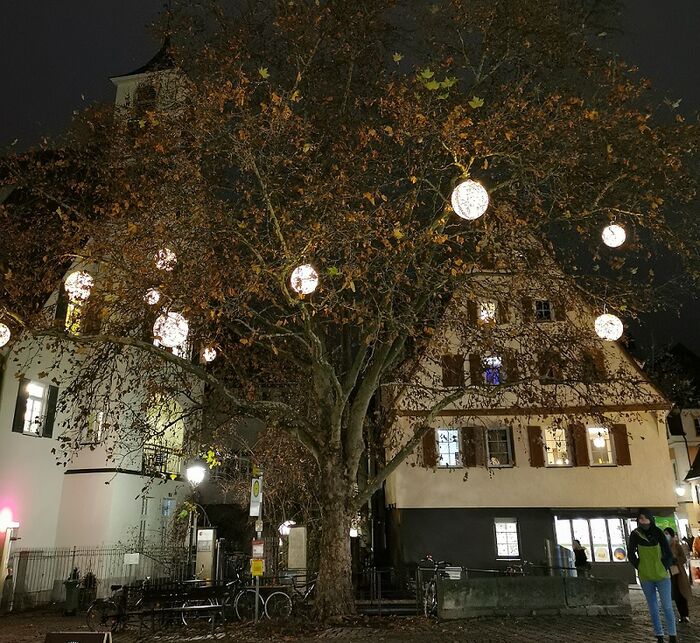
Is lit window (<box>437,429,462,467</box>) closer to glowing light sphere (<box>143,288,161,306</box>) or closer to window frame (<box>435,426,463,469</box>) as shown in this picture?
window frame (<box>435,426,463,469</box>)

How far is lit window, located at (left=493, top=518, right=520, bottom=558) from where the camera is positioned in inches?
987

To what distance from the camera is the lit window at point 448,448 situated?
26.1m

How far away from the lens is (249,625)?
13.9 metres

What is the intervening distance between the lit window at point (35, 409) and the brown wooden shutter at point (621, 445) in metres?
20.8

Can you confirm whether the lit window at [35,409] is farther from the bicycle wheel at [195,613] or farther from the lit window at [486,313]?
the lit window at [486,313]

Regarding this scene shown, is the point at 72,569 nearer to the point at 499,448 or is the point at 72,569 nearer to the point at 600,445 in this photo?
the point at 499,448

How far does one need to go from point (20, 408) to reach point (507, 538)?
59.1ft

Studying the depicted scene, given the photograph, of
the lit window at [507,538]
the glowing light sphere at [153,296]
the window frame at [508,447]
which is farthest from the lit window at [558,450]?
the glowing light sphere at [153,296]

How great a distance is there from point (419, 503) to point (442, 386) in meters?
4.66

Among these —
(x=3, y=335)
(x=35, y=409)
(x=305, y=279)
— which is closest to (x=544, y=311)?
(x=305, y=279)

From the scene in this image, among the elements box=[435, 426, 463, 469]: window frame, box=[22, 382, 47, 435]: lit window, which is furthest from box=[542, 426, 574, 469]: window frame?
box=[22, 382, 47, 435]: lit window

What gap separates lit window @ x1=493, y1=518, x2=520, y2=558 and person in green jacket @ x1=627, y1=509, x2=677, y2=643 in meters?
16.3

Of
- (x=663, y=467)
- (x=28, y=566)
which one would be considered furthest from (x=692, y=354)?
(x=28, y=566)

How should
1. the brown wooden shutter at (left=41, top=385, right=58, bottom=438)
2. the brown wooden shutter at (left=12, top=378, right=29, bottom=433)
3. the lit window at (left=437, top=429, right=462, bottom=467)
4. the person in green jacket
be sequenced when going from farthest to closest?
the lit window at (left=437, top=429, right=462, bottom=467) → the brown wooden shutter at (left=41, top=385, right=58, bottom=438) → the brown wooden shutter at (left=12, top=378, right=29, bottom=433) → the person in green jacket
